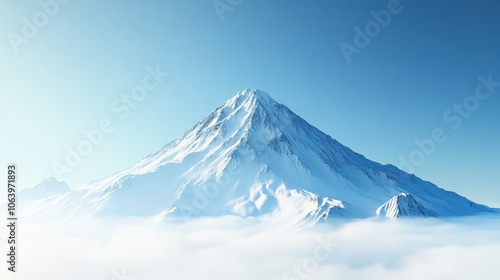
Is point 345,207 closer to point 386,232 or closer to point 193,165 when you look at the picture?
point 386,232

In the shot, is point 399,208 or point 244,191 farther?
point 244,191

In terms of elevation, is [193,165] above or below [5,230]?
above

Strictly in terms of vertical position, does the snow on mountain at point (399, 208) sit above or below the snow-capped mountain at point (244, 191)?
below

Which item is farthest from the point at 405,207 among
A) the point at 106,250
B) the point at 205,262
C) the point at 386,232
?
the point at 106,250

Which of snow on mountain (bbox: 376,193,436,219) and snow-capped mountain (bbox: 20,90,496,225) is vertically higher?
snow-capped mountain (bbox: 20,90,496,225)

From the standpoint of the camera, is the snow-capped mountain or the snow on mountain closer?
the snow-capped mountain

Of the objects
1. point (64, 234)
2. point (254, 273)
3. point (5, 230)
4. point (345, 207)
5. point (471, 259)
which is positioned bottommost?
point (471, 259)

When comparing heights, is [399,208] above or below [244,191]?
below

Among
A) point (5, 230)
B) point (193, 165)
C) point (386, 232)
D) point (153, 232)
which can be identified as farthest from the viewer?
point (193, 165)
